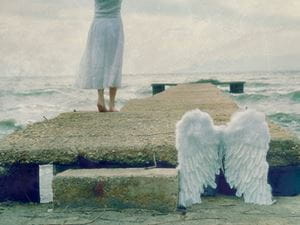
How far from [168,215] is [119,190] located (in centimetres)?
27

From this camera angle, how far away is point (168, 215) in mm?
2213

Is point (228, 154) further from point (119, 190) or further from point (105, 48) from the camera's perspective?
point (105, 48)

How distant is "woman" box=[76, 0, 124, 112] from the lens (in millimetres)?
4512

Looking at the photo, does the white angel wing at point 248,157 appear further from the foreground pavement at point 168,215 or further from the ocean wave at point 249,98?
the ocean wave at point 249,98

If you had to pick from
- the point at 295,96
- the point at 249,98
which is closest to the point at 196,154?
the point at 249,98

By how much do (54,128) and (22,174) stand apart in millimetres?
678

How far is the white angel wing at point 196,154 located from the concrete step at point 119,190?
126mm

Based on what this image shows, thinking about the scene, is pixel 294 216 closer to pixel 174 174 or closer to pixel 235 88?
pixel 174 174

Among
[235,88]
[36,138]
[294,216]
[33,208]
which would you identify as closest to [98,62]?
[36,138]

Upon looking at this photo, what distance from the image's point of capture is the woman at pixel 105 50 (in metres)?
4.51

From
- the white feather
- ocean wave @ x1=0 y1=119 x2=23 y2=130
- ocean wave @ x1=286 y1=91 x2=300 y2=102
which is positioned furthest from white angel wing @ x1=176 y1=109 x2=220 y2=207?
ocean wave @ x1=286 y1=91 x2=300 y2=102

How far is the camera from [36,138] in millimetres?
2980

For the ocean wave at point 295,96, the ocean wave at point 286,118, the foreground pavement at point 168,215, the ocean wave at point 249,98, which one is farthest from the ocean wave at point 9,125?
the ocean wave at point 295,96

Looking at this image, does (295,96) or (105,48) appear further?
(295,96)
